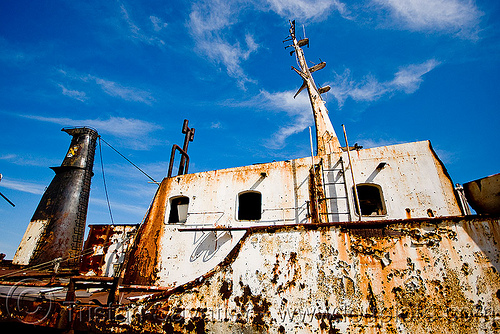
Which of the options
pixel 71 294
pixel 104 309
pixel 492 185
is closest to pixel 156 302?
pixel 104 309

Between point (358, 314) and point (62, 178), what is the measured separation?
12.3 m

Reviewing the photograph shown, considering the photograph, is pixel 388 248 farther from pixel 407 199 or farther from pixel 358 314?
pixel 407 199

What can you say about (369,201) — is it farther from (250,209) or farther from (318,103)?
(318,103)

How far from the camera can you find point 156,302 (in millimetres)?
2994

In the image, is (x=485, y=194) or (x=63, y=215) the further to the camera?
(x=63, y=215)

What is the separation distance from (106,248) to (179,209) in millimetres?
3053

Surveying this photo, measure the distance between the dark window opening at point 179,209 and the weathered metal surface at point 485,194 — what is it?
735 cm

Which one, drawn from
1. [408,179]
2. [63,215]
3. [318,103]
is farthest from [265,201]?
[63,215]

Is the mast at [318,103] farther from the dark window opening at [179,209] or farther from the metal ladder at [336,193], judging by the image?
the dark window opening at [179,209]

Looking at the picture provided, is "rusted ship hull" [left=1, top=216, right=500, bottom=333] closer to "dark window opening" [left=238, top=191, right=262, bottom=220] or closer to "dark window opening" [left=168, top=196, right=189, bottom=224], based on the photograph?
"dark window opening" [left=168, top=196, right=189, bottom=224]

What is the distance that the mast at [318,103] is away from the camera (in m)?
8.95

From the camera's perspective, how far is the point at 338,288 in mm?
2678

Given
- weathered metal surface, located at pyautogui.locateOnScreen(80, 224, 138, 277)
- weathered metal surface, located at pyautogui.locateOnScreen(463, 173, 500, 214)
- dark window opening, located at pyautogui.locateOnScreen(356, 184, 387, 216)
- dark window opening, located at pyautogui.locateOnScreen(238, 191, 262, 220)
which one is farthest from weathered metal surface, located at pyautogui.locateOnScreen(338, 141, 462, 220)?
weathered metal surface, located at pyautogui.locateOnScreen(80, 224, 138, 277)

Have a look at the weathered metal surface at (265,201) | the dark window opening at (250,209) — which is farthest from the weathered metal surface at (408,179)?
the dark window opening at (250,209)
